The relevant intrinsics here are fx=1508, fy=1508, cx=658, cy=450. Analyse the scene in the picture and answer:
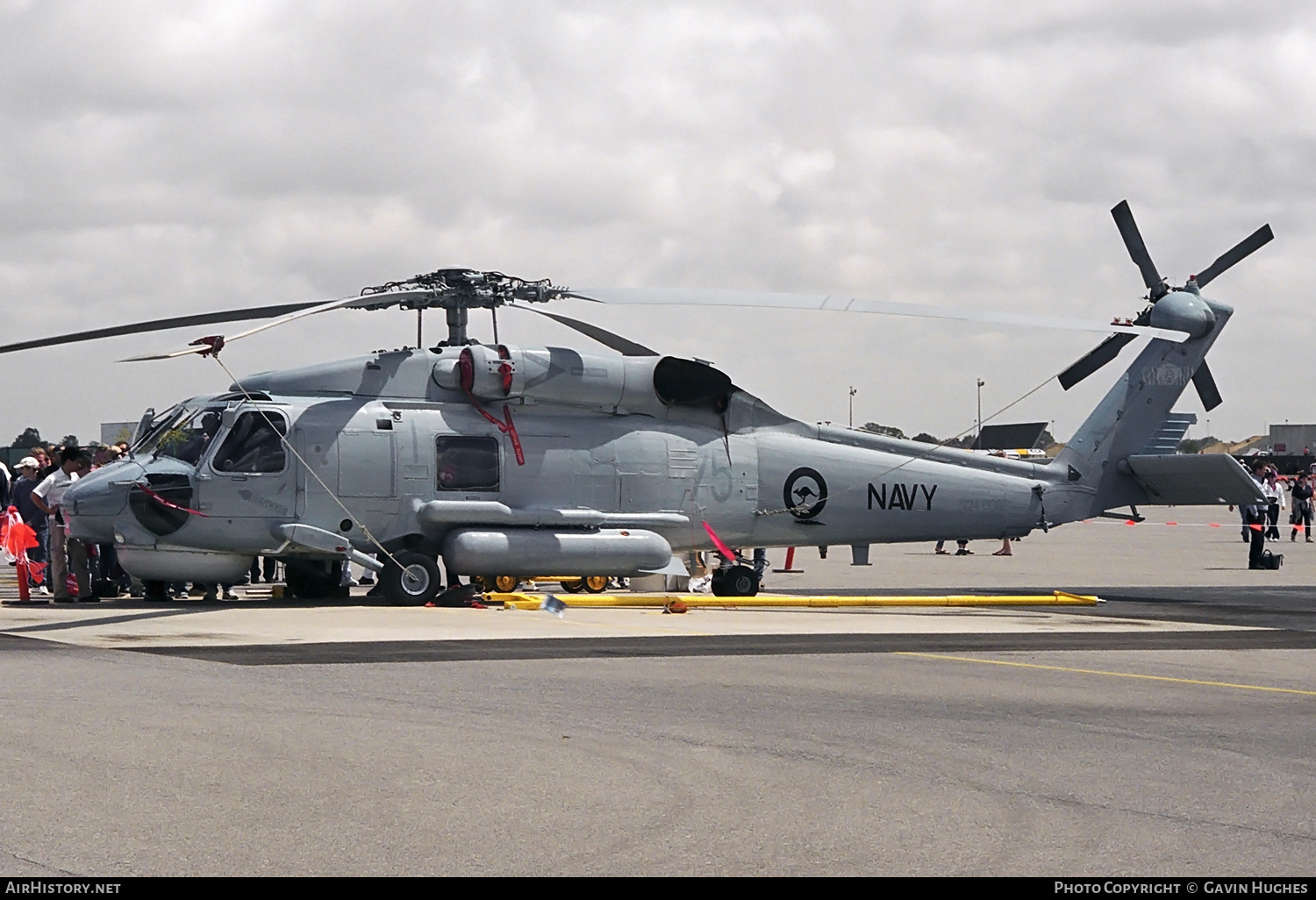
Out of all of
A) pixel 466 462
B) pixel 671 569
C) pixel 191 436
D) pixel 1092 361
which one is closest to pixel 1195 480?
pixel 1092 361

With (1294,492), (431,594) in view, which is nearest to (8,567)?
(431,594)

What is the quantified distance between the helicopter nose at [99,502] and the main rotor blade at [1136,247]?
15417mm

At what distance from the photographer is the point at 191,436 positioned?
19.5m

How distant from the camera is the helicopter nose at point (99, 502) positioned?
61.9ft

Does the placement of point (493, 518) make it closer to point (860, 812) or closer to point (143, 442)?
point (143, 442)

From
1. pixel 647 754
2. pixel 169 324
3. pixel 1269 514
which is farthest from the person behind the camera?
pixel 1269 514

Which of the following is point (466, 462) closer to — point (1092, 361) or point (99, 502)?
point (99, 502)

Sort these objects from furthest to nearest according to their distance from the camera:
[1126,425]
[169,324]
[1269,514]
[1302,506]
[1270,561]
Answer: [1302,506]
[1269,514]
[1270,561]
[1126,425]
[169,324]

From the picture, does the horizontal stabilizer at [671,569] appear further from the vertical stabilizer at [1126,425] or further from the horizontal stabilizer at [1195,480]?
the horizontal stabilizer at [1195,480]

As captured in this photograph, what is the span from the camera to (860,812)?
6758mm

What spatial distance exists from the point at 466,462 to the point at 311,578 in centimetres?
291

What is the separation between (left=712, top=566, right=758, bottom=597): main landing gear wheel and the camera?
72.1ft

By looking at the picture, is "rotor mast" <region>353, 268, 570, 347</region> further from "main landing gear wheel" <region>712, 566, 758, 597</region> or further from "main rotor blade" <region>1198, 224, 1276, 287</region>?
"main rotor blade" <region>1198, 224, 1276, 287</region>

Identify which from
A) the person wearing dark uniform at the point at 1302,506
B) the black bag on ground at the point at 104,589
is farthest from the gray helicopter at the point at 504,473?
the person wearing dark uniform at the point at 1302,506
